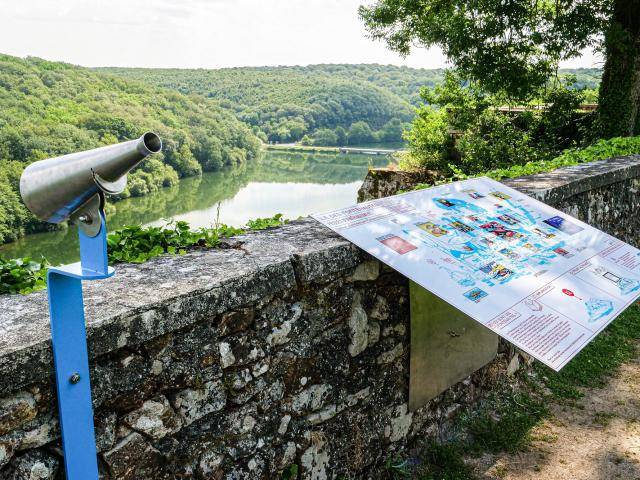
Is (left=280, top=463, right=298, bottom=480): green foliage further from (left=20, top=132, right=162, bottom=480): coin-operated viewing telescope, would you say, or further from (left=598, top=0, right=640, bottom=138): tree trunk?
(left=598, top=0, right=640, bottom=138): tree trunk

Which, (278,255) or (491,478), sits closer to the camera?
(278,255)

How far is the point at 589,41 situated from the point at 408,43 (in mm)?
3889

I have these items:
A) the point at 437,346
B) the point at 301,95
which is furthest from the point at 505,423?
the point at 301,95

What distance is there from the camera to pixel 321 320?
2389mm

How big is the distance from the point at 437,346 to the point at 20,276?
6.63 feet

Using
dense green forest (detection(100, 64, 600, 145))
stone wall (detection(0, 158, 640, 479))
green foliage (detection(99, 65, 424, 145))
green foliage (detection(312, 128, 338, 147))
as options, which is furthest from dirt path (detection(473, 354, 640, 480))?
green foliage (detection(312, 128, 338, 147))

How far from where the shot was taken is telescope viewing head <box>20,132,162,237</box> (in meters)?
1.29

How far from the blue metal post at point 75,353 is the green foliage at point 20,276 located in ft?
1.66

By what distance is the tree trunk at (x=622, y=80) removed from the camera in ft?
30.7

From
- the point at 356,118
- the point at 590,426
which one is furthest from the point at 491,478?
the point at 356,118

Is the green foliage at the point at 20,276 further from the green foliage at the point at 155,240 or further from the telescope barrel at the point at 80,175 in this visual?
the telescope barrel at the point at 80,175

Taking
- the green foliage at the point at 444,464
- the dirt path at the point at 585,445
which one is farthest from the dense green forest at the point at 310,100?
the green foliage at the point at 444,464

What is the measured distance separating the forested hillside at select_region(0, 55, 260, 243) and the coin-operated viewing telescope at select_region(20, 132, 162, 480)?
16626 mm

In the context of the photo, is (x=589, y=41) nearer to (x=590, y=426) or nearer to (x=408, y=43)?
(x=408, y=43)
